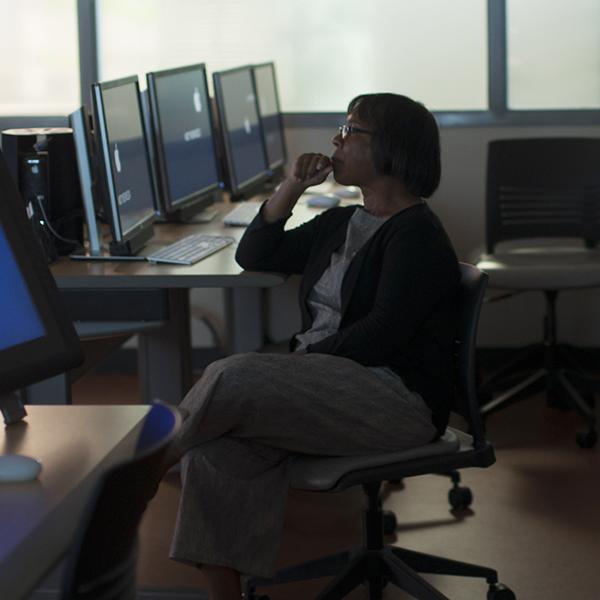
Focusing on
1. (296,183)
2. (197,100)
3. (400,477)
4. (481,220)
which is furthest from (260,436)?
(481,220)

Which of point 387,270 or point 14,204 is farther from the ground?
point 14,204

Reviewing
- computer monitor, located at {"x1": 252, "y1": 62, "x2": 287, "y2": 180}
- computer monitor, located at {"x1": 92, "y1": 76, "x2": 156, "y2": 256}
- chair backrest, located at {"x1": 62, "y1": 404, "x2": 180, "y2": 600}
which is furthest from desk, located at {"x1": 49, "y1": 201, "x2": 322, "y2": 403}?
chair backrest, located at {"x1": 62, "y1": 404, "x2": 180, "y2": 600}

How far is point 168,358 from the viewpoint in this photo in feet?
13.0

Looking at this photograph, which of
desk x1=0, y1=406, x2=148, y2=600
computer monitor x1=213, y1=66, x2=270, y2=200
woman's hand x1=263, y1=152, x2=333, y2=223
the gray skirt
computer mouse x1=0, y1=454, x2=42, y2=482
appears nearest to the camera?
desk x1=0, y1=406, x2=148, y2=600

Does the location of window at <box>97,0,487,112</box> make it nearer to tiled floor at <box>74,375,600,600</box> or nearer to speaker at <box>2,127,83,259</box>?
tiled floor at <box>74,375,600,600</box>

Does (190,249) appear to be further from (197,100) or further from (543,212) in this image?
(543,212)

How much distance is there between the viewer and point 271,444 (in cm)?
271

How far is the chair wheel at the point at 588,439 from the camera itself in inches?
173

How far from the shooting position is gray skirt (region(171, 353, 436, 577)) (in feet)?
8.64

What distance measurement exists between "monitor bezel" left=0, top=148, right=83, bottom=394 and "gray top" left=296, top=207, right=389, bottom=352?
3.46 ft

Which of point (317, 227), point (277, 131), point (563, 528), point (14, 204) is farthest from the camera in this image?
point (277, 131)

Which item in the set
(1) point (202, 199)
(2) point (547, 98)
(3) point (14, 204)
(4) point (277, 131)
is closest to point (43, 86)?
(4) point (277, 131)

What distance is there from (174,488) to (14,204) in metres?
2.23

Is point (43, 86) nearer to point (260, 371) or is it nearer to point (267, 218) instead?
point (267, 218)
